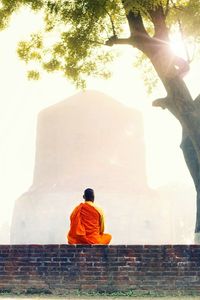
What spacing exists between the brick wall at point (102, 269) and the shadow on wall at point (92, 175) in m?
17.3

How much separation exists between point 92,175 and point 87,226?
745 inches

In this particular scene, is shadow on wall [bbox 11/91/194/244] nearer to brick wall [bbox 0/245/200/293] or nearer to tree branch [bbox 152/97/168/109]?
tree branch [bbox 152/97/168/109]

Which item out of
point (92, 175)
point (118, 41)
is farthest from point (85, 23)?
point (92, 175)

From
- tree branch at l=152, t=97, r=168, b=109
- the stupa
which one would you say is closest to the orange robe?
tree branch at l=152, t=97, r=168, b=109

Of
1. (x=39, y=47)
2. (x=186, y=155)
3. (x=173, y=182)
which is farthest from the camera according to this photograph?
(x=173, y=182)

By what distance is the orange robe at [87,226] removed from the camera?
7.20 meters

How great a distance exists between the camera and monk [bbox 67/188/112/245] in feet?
23.6

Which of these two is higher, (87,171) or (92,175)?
(87,171)

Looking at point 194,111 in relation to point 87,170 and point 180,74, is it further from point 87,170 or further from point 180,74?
point 87,170

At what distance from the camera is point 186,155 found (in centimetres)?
1037

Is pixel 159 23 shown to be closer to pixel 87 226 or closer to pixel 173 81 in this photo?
pixel 173 81

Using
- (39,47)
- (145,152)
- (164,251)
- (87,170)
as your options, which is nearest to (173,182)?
(145,152)

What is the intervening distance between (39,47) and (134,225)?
574 inches

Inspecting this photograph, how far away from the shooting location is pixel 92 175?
26203 mm
